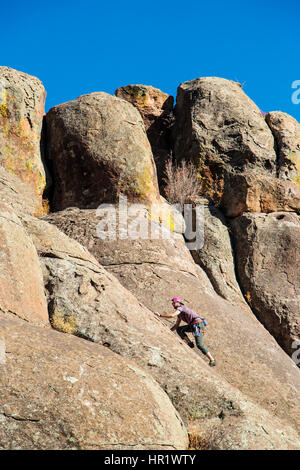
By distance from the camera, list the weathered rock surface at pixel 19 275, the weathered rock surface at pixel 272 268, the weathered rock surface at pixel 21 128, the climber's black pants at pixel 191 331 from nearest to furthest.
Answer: the weathered rock surface at pixel 19 275 → the climber's black pants at pixel 191 331 → the weathered rock surface at pixel 272 268 → the weathered rock surface at pixel 21 128

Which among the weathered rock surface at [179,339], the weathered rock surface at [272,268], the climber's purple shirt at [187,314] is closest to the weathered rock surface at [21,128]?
the weathered rock surface at [179,339]

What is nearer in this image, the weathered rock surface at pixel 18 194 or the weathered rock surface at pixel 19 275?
the weathered rock surface at pixel 19 275

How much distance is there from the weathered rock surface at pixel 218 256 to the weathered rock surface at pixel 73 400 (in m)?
7.72

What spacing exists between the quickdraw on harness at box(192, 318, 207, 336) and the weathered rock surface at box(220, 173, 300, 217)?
664 centimetres

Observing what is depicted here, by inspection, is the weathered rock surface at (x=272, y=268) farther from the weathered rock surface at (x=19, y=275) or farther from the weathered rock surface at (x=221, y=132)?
the weathered rock surface at (x=19, y=275)

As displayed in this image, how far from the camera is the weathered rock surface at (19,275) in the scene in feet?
25.1

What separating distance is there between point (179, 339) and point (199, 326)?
0.95 metres

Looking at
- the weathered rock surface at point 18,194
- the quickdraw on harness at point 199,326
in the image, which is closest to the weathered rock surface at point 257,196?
the weathered rock surface at point 18,194

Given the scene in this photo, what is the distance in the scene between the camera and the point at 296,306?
13.9 m

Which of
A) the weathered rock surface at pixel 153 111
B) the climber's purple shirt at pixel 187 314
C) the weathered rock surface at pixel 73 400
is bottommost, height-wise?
the weathered rock surface at pixel 73 400

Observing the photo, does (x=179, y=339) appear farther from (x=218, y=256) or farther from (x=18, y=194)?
(x=18, y=194)

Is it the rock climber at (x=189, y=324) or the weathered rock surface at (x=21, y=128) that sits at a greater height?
the weathered rock surface at (x=21, y=128)

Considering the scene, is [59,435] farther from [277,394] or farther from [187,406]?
[277,394]

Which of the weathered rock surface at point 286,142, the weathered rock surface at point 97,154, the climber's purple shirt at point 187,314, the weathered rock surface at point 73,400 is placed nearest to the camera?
the weathered rock surface at point 73,400
